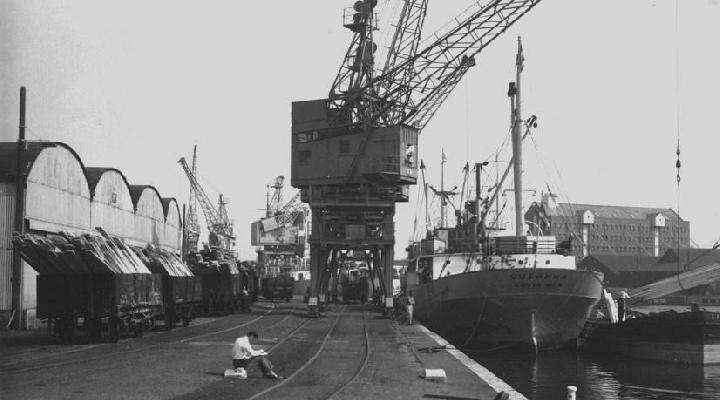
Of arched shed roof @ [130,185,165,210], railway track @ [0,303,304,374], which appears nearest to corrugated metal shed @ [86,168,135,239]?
arched shed roof @ [130,185,165,210]

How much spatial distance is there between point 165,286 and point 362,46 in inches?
918

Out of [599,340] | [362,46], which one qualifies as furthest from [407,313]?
[362,46]

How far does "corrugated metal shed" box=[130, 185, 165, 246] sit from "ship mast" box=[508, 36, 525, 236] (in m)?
26.7

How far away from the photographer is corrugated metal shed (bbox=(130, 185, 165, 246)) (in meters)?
55.6

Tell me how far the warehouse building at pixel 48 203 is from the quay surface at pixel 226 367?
2751mm

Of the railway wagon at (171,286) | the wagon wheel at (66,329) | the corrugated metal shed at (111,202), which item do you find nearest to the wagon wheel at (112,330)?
the wagon wheel at (66,329)

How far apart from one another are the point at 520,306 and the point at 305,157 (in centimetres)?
1955

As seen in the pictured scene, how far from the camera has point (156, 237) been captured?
61.4 metres

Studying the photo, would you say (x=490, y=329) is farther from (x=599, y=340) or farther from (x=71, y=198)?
(x=71, y=198)

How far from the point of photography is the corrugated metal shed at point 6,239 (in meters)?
34.0

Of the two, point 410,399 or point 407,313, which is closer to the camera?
point 410,399

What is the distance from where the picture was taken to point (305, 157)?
50.2m

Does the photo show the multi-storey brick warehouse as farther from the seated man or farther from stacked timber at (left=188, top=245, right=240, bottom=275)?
the seated man

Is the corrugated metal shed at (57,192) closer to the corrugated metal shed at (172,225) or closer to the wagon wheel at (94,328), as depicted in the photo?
the wagon wheel at (94,328)
